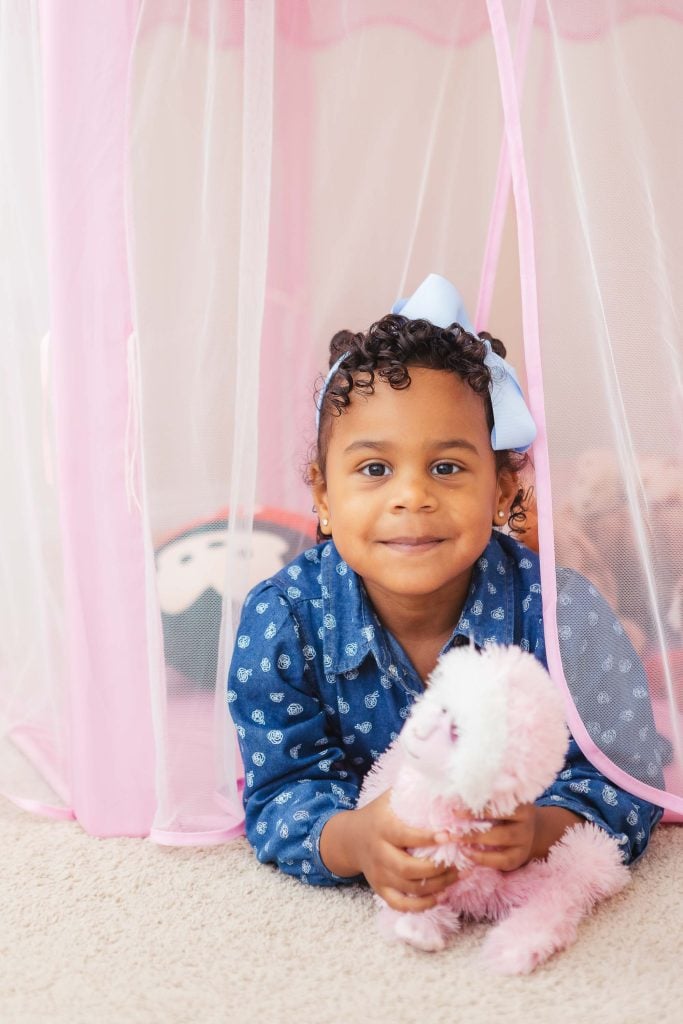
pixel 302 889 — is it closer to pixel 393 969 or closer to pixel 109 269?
pixel 393 969

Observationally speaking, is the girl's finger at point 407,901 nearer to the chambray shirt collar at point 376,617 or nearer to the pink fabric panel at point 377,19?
the chambray shirt collar at point 376,617

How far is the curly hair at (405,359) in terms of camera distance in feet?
→ 4.08

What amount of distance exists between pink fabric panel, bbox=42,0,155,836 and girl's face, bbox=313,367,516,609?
9.5 inches

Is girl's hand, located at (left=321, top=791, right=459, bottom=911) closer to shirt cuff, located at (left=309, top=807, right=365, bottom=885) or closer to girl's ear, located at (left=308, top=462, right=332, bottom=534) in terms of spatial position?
shirt cuff, located at (left=309, top=807, right=365, bottom=885)

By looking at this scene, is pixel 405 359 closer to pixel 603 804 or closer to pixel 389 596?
pixel 389 596

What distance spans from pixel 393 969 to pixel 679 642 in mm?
436

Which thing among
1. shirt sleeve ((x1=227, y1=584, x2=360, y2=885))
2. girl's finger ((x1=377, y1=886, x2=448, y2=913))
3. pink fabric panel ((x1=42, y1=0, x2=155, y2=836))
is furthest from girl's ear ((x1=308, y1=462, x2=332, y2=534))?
girl's finger ((x1=377, y1=886, x2=448, y2=913))

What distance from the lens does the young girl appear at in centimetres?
117

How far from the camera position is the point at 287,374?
1.48m

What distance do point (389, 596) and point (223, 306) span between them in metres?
0.37

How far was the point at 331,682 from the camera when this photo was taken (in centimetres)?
129

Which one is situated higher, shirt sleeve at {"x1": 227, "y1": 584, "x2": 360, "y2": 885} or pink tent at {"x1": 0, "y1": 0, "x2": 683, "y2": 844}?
pink tent at {"x1": 0, "y1": 0, "x2": 683, "y2": 844}

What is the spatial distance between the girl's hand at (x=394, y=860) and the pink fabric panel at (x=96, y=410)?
308 millimetres

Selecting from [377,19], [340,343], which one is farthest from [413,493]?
[377,19]
